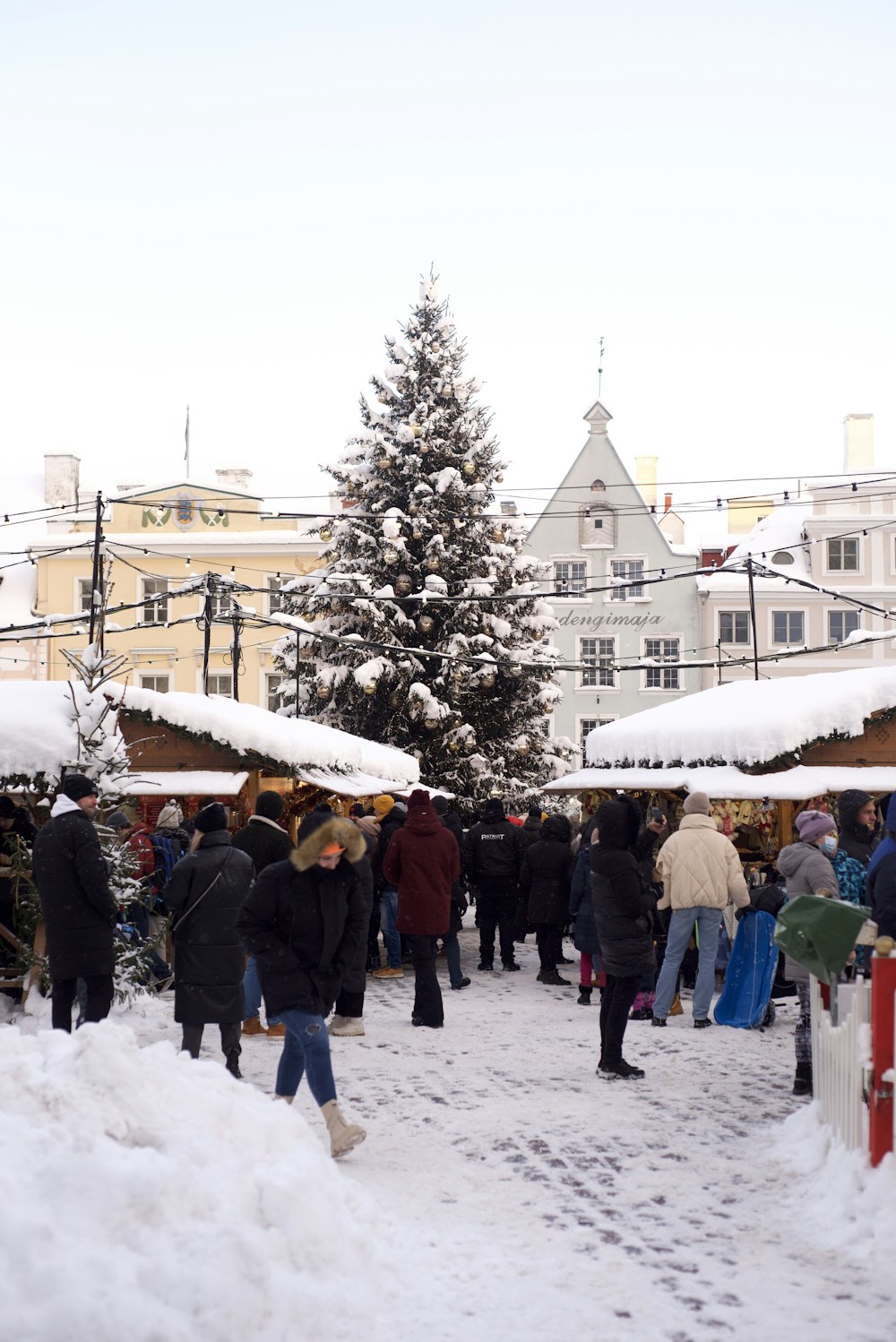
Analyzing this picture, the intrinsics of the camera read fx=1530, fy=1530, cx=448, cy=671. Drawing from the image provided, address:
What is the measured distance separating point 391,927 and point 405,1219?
9.90 meters

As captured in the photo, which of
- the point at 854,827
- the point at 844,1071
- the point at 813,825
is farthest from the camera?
the point at 854,827

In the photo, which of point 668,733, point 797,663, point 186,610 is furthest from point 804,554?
point 668,733

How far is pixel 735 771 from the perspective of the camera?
17297 millimetres

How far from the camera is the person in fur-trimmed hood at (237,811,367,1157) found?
24.2ft

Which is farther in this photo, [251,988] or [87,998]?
[251,988]

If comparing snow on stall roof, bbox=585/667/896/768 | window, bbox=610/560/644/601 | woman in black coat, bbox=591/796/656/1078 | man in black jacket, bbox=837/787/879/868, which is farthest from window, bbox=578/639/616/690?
woman in black coat, bbox=591/796/656/1078

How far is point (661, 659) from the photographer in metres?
52.0

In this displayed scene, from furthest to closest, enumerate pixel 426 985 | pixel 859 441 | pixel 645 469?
pixel 645 469
pixel 859 441
pixel 426 985

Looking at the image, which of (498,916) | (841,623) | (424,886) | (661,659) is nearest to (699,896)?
(424,886)

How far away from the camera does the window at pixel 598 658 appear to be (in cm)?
5159

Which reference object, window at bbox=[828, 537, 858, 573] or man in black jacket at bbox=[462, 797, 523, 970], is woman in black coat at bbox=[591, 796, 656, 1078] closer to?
man in black jacket at bbox=[462, 797, 523, 970]

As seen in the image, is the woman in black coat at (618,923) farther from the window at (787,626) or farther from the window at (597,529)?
the window at (597,529)

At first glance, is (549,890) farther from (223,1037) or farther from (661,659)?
(661,659)

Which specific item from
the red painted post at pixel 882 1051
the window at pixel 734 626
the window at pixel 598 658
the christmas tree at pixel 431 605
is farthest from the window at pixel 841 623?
the red painted post at pixel 882 1051
